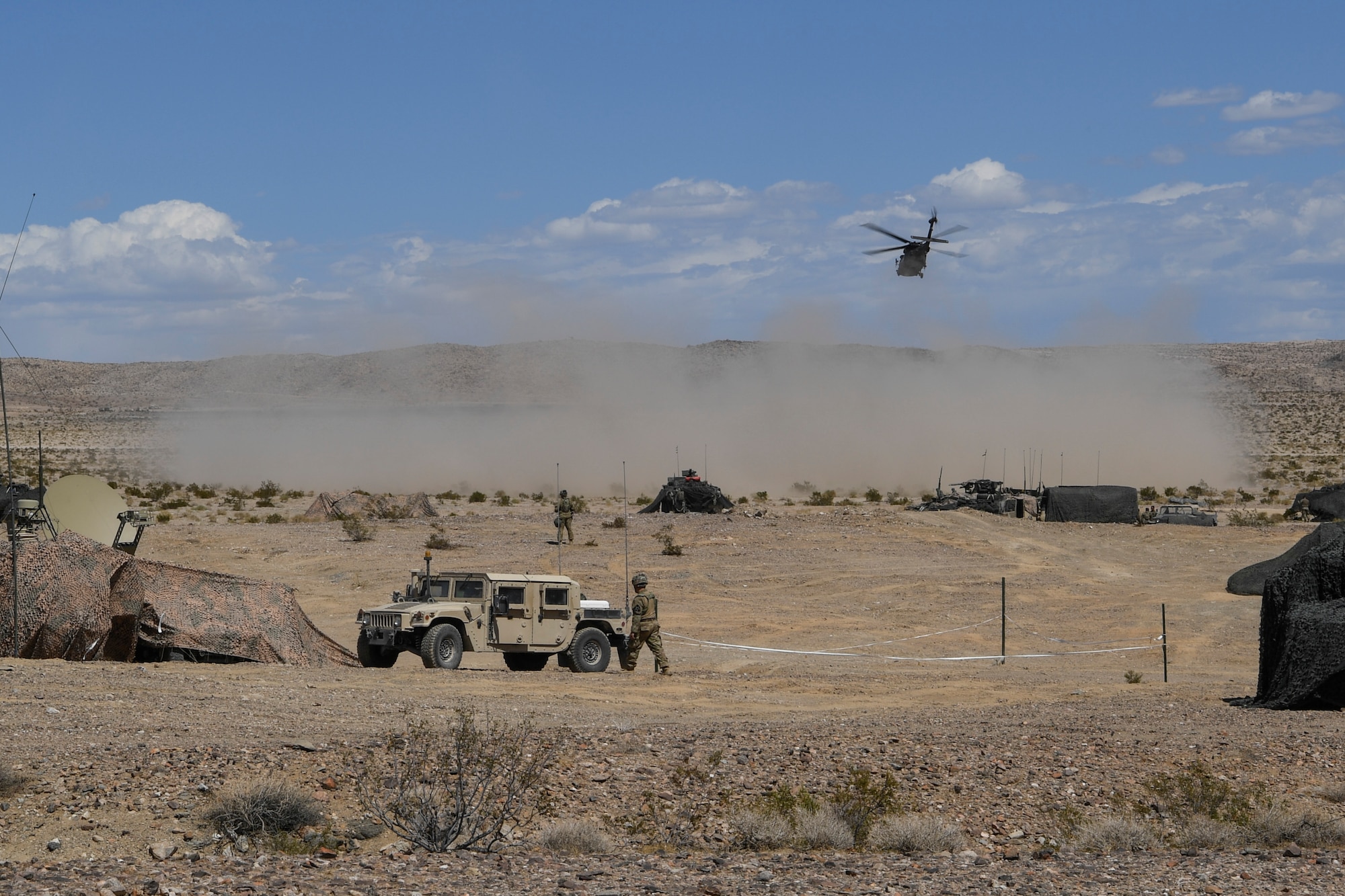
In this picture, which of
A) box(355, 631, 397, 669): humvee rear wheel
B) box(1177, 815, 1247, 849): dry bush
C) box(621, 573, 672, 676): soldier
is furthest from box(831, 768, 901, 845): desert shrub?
box(355, 631, 397, 669): humvee rear wheel

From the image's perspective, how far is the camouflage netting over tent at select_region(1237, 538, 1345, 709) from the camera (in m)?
15.7

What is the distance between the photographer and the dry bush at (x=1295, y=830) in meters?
10.8

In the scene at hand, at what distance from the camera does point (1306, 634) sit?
1595cm

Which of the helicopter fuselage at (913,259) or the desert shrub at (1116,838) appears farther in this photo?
the helicopter fuselage at (913,259)

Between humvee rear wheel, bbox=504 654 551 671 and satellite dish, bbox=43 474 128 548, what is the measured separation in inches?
292

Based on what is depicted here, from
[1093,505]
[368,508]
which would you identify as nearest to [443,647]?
[368,508]

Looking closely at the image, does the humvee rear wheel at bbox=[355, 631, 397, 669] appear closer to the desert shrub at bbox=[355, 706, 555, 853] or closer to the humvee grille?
the humvee grille

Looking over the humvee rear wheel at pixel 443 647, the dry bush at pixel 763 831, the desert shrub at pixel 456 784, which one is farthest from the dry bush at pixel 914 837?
the humvee rear wheel at pixel 443 647

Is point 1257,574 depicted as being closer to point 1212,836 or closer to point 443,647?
point 443,647

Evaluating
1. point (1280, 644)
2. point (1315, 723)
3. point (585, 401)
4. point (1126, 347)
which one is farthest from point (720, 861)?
point (1126, 347)

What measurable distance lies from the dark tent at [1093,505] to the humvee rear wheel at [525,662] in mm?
29801

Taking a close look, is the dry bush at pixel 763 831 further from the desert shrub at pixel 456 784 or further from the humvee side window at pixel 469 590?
the humvee side window at pixel 469 590

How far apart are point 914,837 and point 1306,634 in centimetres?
739

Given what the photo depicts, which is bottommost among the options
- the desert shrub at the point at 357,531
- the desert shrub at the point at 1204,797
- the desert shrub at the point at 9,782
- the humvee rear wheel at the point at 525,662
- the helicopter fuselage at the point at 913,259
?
the humvee rear wheel at the point at 525,662
